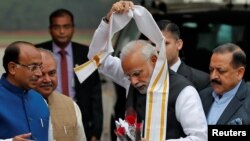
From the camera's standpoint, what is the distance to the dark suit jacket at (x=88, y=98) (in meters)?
9.02

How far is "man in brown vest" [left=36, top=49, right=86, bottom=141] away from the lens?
22.6ft

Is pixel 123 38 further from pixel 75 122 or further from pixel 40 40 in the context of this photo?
pixel 75 122

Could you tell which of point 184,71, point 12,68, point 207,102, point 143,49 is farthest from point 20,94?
point 184,71

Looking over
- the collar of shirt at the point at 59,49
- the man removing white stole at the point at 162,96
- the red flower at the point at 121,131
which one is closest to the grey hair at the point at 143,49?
the man removing white stole at the point at 162,96

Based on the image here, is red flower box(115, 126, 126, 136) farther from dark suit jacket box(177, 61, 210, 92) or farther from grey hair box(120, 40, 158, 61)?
dark suit jacket box(177, 61, 210, 92)

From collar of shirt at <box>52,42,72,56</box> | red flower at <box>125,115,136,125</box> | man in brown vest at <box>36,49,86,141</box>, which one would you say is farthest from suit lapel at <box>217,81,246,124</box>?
collar of shirt at <box>52,42,72,56</box>

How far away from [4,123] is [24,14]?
408cm

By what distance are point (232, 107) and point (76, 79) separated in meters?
2.62

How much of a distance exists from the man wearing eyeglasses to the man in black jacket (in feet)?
8.55

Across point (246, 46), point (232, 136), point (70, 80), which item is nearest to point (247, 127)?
point (232, 136)

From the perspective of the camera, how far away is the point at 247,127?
21.0ft

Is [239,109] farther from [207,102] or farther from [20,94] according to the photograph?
[20,94]

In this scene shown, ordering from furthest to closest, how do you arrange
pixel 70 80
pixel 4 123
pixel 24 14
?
1. pixel 24 14
2. pixel 70 80
3. pixel 4 123

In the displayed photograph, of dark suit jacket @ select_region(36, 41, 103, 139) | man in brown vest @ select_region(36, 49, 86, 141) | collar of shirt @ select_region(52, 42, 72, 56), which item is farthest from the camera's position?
collar of shirt @ select_region(52, 42, 72, 56)
